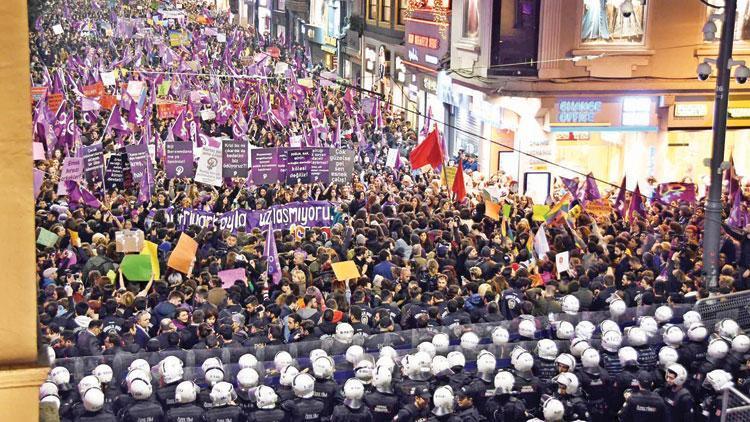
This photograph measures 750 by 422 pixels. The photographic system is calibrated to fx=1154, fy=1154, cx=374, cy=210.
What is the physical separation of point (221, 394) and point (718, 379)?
5330 millimetres

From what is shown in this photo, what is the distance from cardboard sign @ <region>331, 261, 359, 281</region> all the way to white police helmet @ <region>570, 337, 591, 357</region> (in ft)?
12.2

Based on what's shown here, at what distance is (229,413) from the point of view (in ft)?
37.0

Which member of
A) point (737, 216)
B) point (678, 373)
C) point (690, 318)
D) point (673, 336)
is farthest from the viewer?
point (737, 216)

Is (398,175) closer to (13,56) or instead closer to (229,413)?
(229,413)

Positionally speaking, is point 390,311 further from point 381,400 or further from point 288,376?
point 288,376

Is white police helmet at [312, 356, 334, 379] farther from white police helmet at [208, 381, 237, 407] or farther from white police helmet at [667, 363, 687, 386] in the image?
white police helmet at [667, 363, 687, 386]

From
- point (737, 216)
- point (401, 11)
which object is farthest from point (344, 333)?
point (401, 11)

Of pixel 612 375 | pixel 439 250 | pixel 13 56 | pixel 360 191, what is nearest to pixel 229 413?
pixel 612 375

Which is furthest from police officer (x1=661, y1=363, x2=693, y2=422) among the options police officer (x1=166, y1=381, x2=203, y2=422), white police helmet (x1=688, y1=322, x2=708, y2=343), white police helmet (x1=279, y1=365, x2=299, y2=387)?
police officer (x1=166, y1=381, x2=203, y2=422)

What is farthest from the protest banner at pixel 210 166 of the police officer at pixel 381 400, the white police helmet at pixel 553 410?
the white police helmet at pixel 553 410

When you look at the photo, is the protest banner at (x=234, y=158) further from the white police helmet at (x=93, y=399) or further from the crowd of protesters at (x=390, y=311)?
the white police helmet at (x=93, y=399)

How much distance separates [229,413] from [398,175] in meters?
15.0

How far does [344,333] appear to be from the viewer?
1311cm

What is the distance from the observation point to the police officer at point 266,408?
11352 mm
